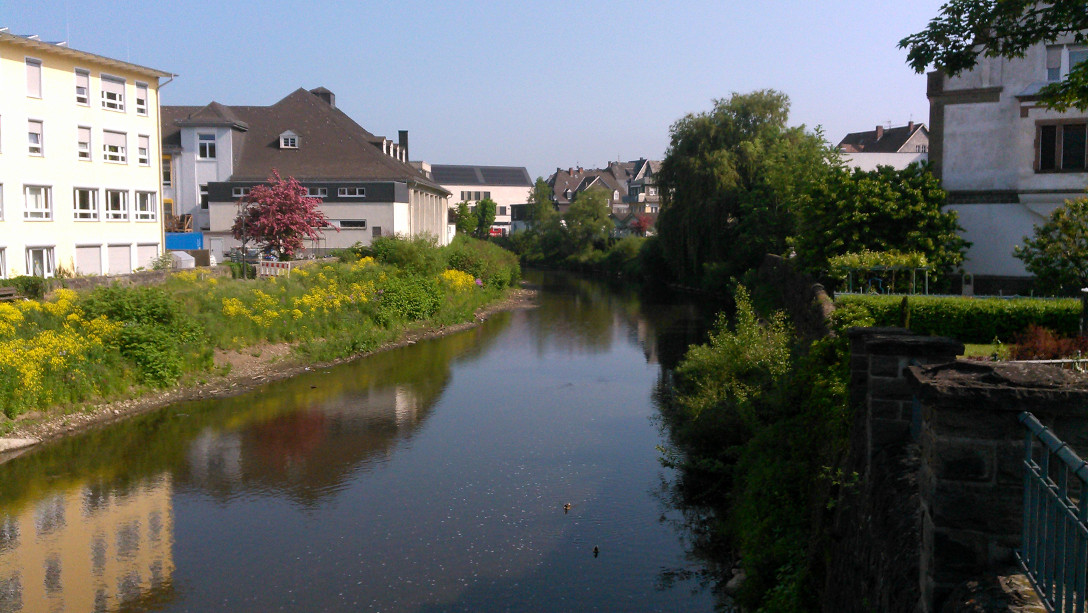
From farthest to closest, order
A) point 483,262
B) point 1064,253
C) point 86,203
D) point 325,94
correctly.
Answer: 1. point 325,94
2. point 483,262
3. point 86,203
4. point 1064,253

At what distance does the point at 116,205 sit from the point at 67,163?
10.4ft

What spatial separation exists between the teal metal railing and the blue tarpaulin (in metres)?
43.4

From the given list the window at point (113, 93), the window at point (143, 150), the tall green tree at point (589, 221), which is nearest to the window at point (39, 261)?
the window at point (143, 150)

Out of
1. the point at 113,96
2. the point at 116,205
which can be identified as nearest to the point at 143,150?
the point at 113,96

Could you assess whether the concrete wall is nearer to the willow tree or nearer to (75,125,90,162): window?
(75,125,90,162): window

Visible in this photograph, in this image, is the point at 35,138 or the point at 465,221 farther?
the point at 465,221

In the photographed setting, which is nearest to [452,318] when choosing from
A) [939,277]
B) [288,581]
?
[939,277]

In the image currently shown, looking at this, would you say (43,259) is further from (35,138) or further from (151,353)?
(151,353)

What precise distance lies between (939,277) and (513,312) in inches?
906

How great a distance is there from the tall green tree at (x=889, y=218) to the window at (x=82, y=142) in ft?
85.5

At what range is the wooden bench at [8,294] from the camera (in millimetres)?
22977

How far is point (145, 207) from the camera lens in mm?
36281

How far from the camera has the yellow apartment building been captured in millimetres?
29250

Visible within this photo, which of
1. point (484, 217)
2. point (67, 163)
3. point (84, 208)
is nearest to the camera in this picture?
point (67, 163)
